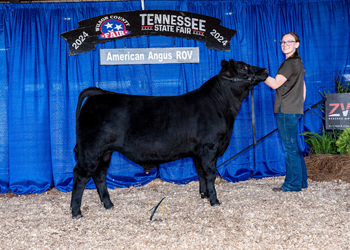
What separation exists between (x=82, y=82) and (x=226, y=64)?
7.58 ft

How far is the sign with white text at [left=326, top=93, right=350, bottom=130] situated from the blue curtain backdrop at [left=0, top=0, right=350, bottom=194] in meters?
0.25

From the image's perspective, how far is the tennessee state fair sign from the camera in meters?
4.37

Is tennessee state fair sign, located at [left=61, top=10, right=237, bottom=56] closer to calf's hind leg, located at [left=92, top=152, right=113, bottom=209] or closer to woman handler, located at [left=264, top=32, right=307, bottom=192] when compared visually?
woman handler, located at [left=264, top=32, right=307, bottom=192]

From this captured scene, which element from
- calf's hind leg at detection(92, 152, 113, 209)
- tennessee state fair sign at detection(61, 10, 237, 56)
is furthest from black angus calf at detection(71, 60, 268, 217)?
tennessee state fair sign at detection(61, 10, 237, 56)

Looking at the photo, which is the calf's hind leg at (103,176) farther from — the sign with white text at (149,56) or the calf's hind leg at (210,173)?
the sign with white text at (149,56)

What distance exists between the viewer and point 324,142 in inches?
177

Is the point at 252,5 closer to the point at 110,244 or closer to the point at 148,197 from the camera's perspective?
the point at 148,197

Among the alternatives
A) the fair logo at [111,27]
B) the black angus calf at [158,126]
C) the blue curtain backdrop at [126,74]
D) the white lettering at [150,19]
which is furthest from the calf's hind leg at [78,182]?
the white lettering at [150,19]

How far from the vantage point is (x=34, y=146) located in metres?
4.36

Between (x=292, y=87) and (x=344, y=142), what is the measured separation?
1586 millimetres

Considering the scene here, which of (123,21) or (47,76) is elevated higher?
(123,21)

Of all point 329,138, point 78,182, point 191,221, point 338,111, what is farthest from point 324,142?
point 78,182

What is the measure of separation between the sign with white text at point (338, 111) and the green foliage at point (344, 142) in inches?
9.2

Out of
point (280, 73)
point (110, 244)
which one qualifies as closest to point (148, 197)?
point (110, 244)
